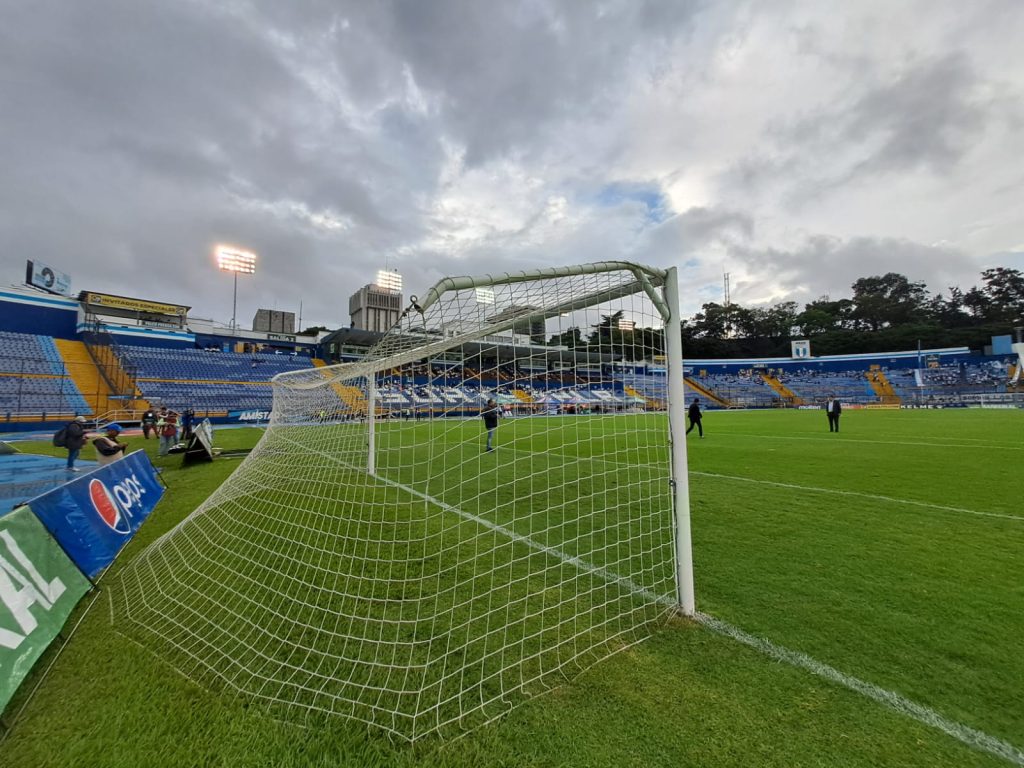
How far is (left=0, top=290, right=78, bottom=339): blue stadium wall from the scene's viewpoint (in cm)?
2522

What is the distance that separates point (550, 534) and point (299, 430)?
4.87 metres

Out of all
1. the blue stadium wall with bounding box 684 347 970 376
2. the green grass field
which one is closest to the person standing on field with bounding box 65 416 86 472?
the green grass field

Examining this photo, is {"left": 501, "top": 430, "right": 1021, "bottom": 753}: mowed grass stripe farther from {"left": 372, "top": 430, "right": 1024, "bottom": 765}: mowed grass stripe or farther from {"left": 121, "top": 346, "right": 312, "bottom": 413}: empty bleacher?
{"left": 121, "top": 346, "right": 312, "bottom": 413}: empty bleacher

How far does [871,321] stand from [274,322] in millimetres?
89354

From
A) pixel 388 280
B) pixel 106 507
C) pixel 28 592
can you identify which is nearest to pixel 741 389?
pixel 388 280

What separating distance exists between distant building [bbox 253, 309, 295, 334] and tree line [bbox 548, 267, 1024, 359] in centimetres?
4818

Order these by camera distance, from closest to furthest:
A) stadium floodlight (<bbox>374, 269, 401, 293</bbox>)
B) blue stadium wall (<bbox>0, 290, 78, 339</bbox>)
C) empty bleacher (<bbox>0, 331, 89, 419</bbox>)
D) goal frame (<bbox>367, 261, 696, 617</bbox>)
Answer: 1. goal frame (<bbox>367, 261, 696, 617</bbox>)
2. empty bleacher (<bbox>0, 331, 89, 419</bbox>)
3. blue stadium wall (<bbox>0, 290, 78, 339</bbox>)
4. stadium floodlight (<bbox>374, 269, 401, 293</bbox>)

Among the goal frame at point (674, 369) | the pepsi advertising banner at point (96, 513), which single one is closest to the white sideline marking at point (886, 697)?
the goal frame at point (674, 369)

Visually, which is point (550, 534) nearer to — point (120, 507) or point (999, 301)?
point (120, 507)

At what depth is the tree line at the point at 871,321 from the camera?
6197 cm

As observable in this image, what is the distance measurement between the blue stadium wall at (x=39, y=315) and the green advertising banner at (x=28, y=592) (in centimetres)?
3476

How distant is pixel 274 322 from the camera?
4172 centimetres

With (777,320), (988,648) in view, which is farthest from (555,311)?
(777,320)

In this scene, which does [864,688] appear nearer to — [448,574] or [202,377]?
[448,574]
